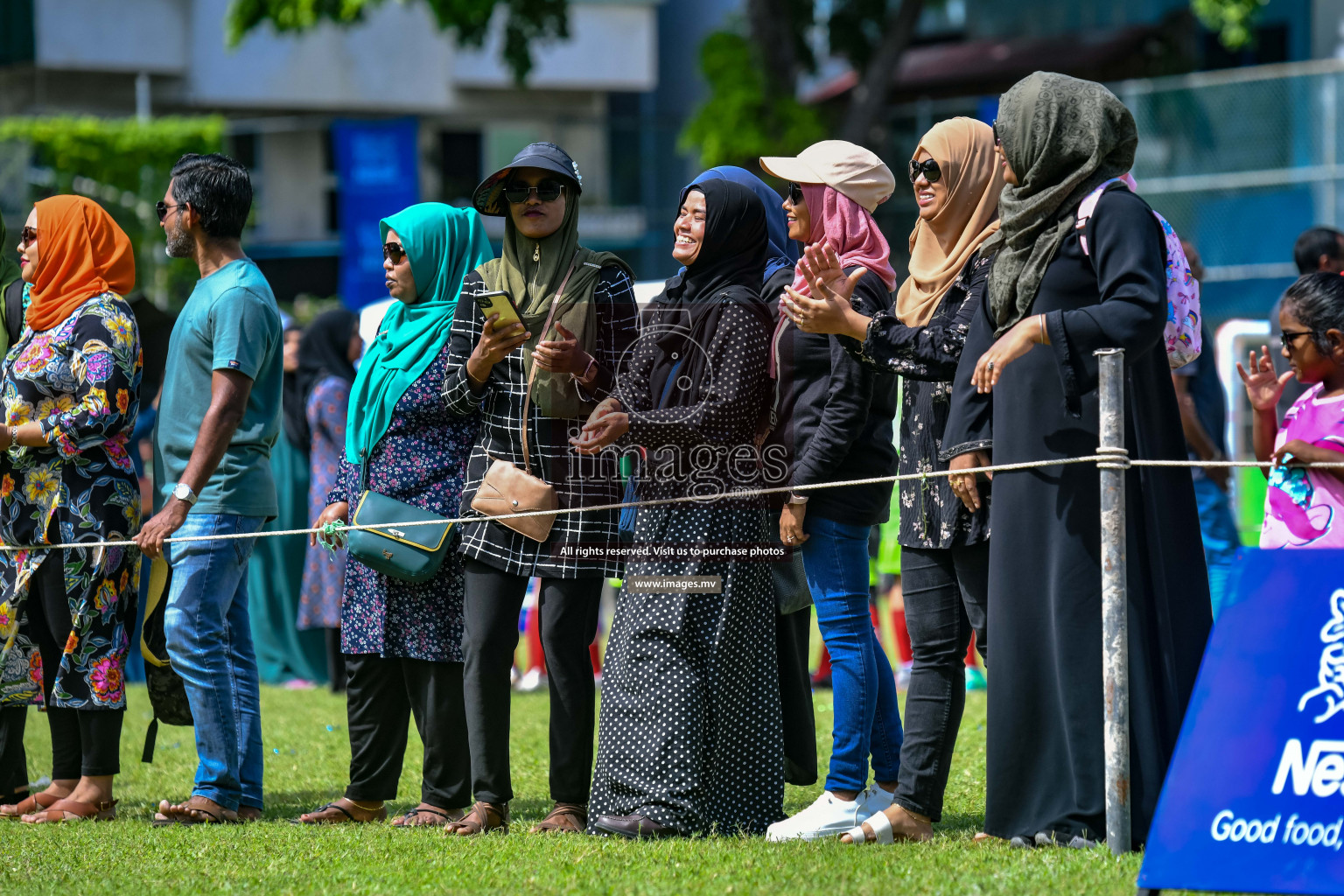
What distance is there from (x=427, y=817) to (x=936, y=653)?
5.90 ft

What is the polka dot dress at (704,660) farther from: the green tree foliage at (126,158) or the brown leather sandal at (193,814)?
the green tree foliage at (126,158)

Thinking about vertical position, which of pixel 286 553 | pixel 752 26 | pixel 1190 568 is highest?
pixel 752 26

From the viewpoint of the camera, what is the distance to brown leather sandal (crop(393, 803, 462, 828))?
17.8ft

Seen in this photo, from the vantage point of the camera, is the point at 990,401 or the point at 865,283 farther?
the point at 865,283

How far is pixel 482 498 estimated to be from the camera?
5285 millimetres

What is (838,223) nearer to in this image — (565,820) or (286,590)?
(565,820)

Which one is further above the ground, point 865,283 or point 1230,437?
point 865,283

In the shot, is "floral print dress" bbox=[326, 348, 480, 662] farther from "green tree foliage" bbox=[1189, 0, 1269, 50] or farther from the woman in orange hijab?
"green tree foliage" bbox=[1189, 0, 1269, 50]

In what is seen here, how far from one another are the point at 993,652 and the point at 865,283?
1.19 m

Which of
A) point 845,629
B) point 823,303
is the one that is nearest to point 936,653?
point 845,629

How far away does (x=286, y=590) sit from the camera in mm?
10750

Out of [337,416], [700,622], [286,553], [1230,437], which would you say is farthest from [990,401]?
[1230,437]

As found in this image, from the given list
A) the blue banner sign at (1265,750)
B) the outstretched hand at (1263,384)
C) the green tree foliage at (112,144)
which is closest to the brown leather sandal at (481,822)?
the blue banner sign at (1265,750)

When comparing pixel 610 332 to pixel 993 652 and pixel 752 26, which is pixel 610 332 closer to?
pixel 993 652
